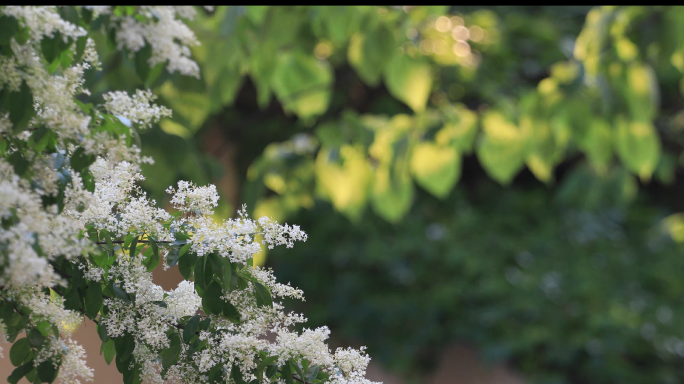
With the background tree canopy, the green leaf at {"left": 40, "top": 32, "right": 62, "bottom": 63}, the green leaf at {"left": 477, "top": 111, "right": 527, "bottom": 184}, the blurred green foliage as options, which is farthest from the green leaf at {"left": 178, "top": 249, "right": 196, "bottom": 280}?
the blurred green foliage

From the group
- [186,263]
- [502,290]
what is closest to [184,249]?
[186,263]

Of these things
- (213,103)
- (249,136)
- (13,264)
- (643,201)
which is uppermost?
(643,201)

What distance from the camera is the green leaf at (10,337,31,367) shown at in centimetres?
32

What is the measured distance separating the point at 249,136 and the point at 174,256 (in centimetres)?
228

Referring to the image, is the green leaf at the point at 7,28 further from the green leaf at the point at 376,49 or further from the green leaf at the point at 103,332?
the green leaf at the point at 376,49

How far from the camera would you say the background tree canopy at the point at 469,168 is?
1200mm

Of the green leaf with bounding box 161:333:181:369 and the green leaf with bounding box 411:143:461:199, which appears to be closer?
the green leaf with bounding box 161:333:181:369

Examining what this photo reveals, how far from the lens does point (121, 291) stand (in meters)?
0.33

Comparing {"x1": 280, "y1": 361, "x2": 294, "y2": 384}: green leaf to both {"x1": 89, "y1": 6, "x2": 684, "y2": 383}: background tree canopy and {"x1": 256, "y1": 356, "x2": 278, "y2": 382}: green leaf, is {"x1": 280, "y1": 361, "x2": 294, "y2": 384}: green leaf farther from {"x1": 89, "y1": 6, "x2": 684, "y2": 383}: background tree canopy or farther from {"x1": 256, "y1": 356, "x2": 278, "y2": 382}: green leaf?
{"x1": 89, "y1": 6, "x2": 684, "y2": 383}: background tree canopy

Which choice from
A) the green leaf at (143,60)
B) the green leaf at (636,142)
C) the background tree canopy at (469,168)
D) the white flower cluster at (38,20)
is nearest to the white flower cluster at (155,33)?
the green leaf at (143,60)

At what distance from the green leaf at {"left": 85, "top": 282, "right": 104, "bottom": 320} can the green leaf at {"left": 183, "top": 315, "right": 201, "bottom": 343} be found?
0.05m

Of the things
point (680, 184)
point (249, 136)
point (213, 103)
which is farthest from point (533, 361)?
point (213, 103)

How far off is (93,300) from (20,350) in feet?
0.15

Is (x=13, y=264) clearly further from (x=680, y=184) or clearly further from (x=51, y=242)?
(x=680, y=184)
